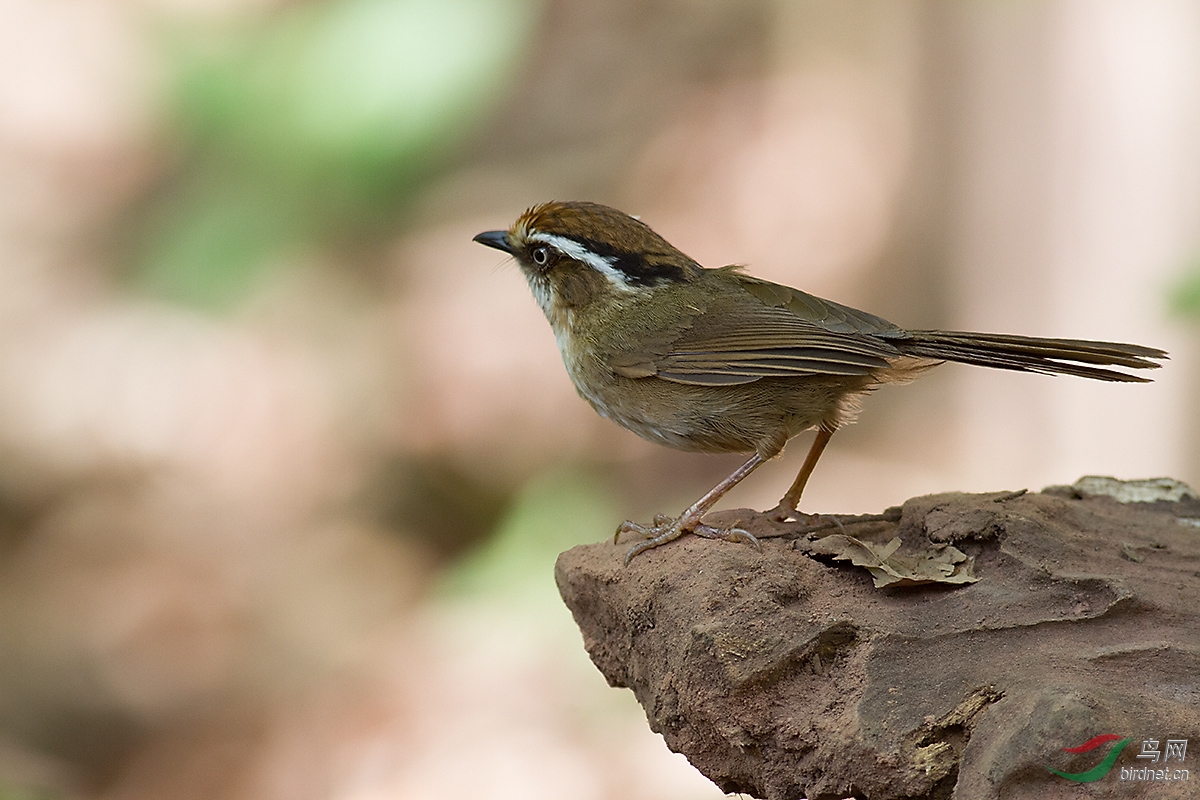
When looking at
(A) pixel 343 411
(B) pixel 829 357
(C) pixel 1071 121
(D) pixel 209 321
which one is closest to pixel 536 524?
(A) pixel 343 411

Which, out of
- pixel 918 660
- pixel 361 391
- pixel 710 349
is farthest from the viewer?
pixel 361 391

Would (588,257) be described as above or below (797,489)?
above

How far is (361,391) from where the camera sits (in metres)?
7.05

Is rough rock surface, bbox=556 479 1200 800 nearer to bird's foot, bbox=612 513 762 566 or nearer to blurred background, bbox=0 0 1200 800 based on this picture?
bird's foot, bbox=612 513 762 566

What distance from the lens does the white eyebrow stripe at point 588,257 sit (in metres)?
3.91

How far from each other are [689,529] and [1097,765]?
1.34 m

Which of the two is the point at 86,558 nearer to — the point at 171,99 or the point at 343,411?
the point at 343,411

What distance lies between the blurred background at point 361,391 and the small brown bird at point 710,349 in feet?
7.56

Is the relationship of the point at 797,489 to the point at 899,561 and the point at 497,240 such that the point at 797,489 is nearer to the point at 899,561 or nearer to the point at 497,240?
the point at 899,561

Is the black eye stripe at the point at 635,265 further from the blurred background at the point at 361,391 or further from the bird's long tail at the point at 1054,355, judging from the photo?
the blurred background at the point at 361,391

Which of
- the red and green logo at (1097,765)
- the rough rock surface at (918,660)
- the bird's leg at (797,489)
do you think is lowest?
the red and green logo at (1097,765)

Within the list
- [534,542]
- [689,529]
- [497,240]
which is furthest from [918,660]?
[534,542]

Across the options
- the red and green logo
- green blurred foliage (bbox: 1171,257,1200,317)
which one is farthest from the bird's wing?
green blurred foliage (bbox: 1171,257,1200,317)

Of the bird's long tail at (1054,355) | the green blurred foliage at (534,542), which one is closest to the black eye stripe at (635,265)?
the bird's long tail at (1054,355)
